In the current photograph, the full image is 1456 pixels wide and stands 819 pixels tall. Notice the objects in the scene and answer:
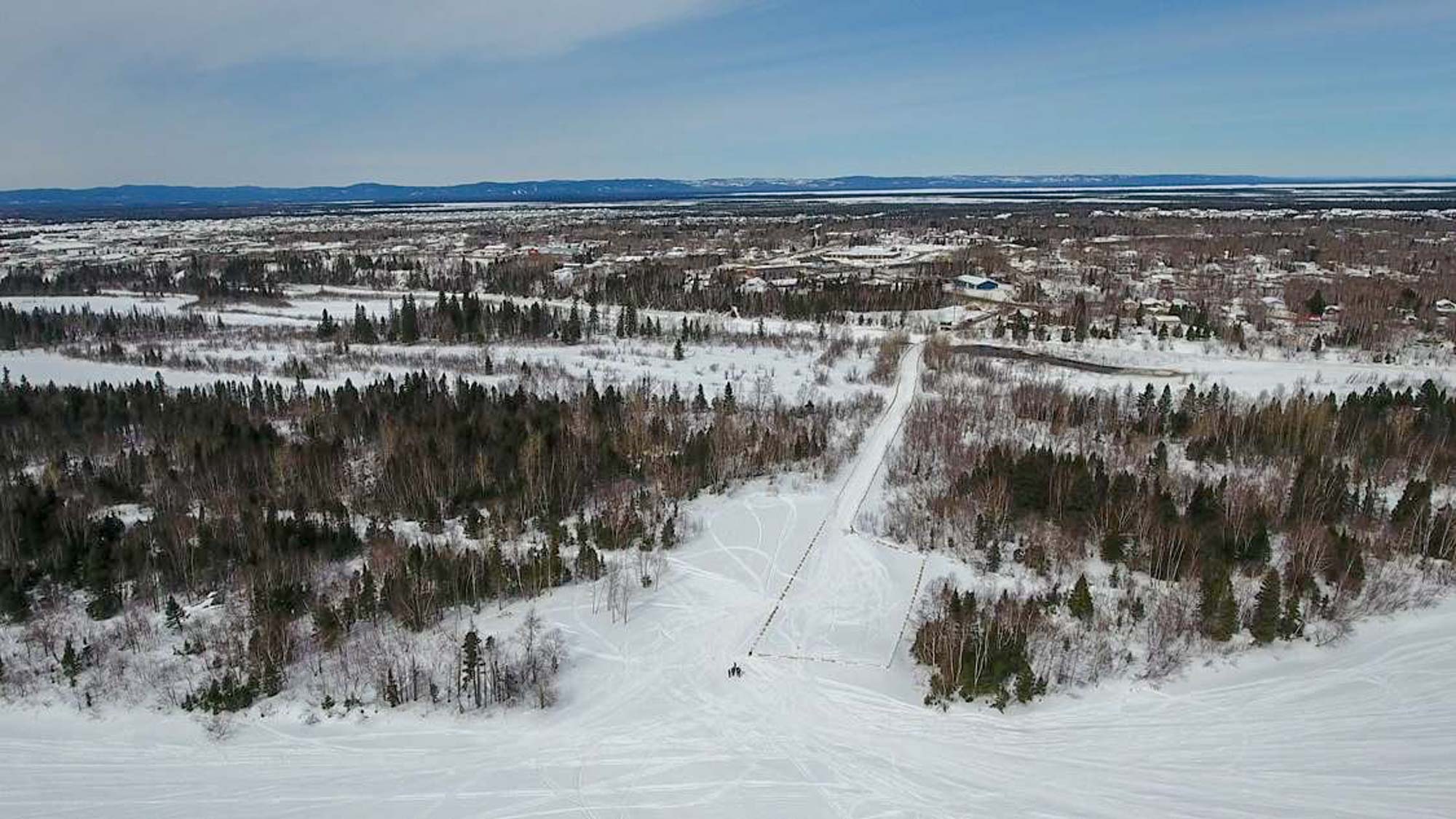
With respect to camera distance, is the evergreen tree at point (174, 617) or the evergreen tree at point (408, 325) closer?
the evergreen tree at point (174, 617)

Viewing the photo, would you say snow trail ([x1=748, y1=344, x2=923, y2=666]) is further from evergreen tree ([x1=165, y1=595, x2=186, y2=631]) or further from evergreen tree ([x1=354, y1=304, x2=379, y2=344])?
evergreen tree ([x1=354, y1=304, x2=379, y2=344])

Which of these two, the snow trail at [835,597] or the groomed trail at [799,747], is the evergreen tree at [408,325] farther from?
the groomed trail at [799,747]

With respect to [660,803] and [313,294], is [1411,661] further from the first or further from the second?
[313,294]

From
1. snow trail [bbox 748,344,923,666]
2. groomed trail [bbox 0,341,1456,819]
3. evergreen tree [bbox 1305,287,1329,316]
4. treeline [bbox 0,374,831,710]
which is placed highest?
evergreen tree [bbox 1305,287,1329,316]

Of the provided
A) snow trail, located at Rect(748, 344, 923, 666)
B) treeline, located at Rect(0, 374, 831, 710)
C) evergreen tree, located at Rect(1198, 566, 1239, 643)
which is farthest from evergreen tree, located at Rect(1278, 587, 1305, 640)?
treeline, located at Rect(0, 374, 831, 710)

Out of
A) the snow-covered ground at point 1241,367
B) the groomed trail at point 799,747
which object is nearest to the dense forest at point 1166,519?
the groomed trail at point 799,747
